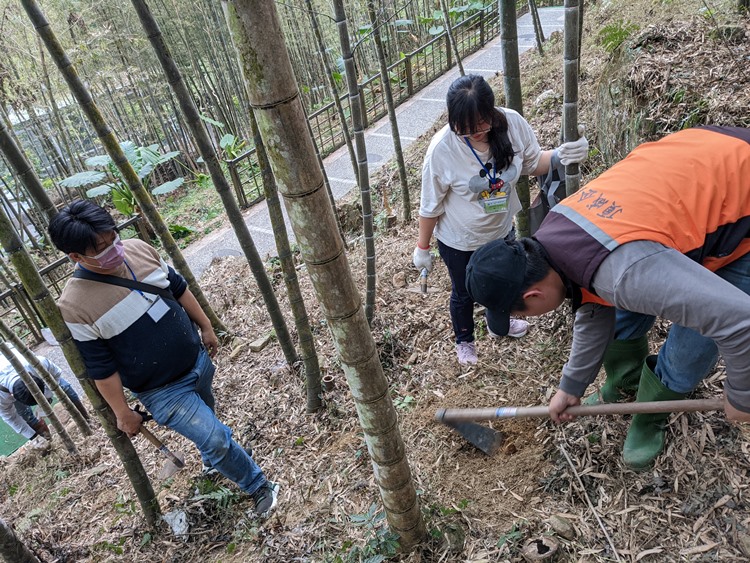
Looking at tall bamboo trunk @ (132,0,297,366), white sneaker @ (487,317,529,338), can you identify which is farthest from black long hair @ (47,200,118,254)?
white sneaker @ (487,317,529,338)

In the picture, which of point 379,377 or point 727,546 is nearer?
point 379,377

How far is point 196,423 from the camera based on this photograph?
8.91 ft

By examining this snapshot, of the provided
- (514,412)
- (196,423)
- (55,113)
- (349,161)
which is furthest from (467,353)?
(55,113)

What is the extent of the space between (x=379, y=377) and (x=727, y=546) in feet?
5.15

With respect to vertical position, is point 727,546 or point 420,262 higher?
point 420,262

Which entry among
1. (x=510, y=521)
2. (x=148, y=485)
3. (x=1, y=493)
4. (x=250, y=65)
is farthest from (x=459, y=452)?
(x=1, y=493)

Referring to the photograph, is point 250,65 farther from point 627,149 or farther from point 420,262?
point 627,149

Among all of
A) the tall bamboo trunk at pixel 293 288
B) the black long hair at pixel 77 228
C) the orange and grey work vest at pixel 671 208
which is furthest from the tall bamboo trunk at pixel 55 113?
the orange and grey work vest at pixel 671 208

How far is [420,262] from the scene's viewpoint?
10.6ft

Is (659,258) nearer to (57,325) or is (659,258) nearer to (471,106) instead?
(471,106)

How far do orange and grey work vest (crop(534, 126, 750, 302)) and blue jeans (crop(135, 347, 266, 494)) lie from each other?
2063 mm

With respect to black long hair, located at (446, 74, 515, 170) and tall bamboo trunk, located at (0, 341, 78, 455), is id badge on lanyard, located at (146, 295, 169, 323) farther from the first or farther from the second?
tall bamboo trunk, located at (0, 341, 78, 455)

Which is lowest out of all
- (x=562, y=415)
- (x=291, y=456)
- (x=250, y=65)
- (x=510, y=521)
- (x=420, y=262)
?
(x=291, y=456)

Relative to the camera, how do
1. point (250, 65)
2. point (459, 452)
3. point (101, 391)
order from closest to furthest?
point (250, 65), point (101, 391), point (459, 452)
